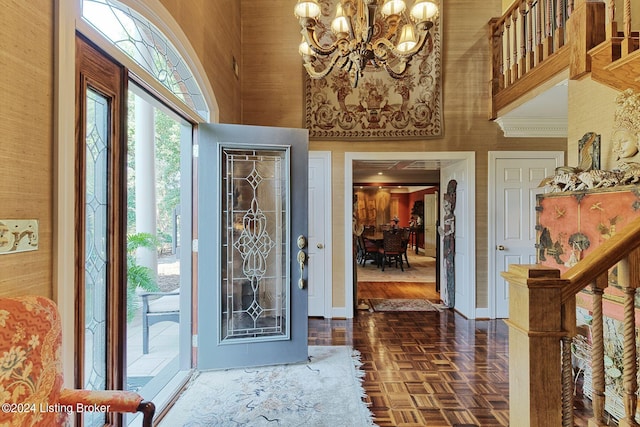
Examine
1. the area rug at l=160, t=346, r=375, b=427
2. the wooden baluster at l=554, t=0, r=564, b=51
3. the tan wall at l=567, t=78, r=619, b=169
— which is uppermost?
the wooden baluster at l=554, t=0, r=564, b=51

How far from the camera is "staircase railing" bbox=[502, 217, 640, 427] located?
910 mm

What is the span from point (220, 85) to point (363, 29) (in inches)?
65.0

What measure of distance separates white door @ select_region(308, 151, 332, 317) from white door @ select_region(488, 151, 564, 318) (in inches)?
82.4

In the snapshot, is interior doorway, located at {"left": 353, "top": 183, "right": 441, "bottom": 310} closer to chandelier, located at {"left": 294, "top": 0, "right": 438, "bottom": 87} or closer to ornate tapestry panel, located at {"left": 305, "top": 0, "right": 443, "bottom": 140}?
ornate tapestry panel, located at {"left": 305, "top": 0, "right": 443, "bottom": 140}

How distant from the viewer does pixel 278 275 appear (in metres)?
2.93

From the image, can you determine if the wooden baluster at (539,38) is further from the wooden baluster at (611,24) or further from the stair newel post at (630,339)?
the stair newel post at (630,339)

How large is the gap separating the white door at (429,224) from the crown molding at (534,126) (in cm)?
705

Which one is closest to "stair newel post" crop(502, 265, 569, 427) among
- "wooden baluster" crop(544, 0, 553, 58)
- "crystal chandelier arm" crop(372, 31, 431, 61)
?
"crystal chandelier arm" crop(372, 31, 431, 61)

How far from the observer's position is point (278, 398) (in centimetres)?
230

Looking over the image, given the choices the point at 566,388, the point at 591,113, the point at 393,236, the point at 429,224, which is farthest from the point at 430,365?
the point at 429,224

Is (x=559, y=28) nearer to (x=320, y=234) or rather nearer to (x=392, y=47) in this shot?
(x=392, y=47)

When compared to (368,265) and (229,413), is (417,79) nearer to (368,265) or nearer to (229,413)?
(229,413)

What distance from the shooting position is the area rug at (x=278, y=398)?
206 cm

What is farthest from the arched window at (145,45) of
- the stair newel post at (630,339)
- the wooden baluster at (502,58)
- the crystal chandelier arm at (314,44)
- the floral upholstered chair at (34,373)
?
the wooden baluster at (502,58)
